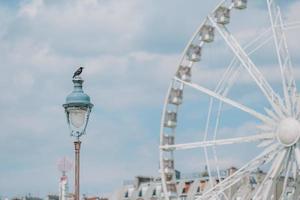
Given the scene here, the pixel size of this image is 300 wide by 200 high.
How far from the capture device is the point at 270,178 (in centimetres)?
4838

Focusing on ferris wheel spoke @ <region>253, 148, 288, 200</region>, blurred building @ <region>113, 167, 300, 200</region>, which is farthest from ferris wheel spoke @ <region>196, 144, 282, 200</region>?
blurred building @ <region>113, 167, 300, 200</region>

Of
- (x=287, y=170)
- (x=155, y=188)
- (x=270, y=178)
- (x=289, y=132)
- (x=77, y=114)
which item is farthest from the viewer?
(x=155, y=188)

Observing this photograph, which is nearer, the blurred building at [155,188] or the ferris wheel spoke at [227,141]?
the ferris wheel spoke at [227,141]

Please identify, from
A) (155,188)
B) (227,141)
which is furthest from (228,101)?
(155,188)

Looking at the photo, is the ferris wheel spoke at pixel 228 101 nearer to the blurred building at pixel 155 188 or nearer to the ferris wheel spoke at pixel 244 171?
the ferris wheel spoke at pixel 244 171

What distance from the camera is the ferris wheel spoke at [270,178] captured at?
47000 millimetres

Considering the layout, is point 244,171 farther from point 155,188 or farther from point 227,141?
point 155,188

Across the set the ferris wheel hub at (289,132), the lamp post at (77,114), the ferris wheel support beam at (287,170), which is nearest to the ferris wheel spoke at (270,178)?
the ferris wheel support beam at (287,170)

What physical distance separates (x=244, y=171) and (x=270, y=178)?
163cm

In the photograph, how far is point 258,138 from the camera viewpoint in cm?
4822

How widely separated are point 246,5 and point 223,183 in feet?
32.0

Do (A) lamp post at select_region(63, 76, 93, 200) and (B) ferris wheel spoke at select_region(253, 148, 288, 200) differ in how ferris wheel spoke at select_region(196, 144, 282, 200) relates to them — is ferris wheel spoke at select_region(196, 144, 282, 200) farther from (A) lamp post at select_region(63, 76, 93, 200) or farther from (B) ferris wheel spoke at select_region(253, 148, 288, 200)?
(A) lamp post at select_region(63, 76, 93, 200)

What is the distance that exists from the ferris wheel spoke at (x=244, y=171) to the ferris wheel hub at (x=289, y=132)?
588 mm

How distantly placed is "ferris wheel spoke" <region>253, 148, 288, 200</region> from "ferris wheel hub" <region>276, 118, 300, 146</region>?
55 cm
